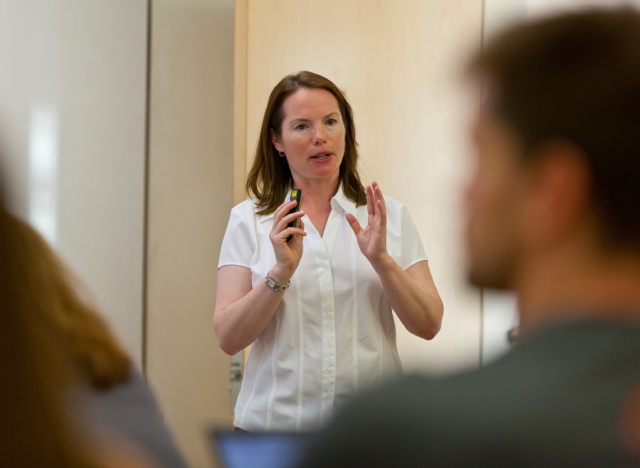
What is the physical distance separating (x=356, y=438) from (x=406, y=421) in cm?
4

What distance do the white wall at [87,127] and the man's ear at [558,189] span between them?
8.25ft

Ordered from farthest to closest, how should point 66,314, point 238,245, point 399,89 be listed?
point 399,89 < point 238,245 < point 66,314

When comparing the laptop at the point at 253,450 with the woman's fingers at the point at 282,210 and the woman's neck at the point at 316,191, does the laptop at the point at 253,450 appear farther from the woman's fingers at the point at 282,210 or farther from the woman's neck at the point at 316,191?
the woman's neck at the point at 316,191

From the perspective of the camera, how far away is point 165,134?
3.08 meters

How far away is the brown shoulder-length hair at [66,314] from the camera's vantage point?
0.69 m

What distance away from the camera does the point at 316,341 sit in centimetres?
173

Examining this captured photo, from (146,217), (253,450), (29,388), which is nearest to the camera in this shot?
(29,388)

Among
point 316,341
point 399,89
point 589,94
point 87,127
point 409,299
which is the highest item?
point 399,89

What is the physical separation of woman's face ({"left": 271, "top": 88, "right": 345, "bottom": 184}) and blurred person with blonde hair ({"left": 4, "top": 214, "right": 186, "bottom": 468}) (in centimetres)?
109

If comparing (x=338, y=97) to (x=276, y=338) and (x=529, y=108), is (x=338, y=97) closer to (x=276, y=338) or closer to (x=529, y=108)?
(x=276, y=338)

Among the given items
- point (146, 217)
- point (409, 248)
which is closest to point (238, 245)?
point (409, 248)

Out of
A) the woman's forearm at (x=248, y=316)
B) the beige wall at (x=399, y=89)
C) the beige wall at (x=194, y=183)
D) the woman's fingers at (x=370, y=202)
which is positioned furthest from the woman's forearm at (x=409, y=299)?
the beige wall at (x=194, y=183)

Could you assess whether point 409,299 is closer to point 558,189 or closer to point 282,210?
point 282,210

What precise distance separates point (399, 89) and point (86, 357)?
1946 millimetres
